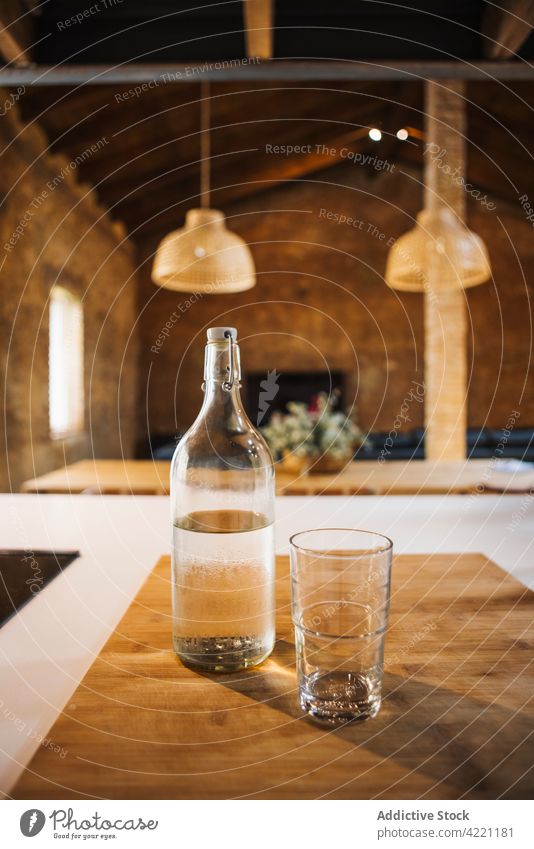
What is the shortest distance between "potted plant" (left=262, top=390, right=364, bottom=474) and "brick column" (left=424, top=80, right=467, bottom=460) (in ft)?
4.67

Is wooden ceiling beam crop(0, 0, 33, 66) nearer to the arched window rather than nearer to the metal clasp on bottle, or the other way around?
the metal clasp on bottle

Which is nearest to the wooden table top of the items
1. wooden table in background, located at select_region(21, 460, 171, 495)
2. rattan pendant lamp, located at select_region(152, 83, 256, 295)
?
wooden table in background, located at select_region(21, 460, 171, 495)

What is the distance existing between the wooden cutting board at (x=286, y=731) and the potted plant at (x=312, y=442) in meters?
2.15

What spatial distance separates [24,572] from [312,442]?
88.1 inches

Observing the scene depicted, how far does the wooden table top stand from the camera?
2186mm

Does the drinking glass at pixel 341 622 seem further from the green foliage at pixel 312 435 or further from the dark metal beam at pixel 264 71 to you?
the green foliage at pixel 312 435

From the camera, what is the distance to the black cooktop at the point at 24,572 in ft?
2.05

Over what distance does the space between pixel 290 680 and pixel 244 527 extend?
0.12 meters

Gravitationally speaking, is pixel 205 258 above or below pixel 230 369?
above

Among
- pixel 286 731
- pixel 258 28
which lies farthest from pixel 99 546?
pixel 258 28

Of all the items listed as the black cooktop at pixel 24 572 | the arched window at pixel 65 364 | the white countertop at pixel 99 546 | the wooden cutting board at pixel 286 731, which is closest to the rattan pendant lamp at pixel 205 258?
the white countertop at pixel 99 546

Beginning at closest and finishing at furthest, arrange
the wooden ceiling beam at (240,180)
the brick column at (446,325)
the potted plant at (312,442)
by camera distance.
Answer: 1. the potted plant at (312,442)
2. the brick column at (446,325)
3. the wooden ceiling beam at (240,180)

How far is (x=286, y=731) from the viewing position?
1.27 feet

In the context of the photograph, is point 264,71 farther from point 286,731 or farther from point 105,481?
point 286,731
